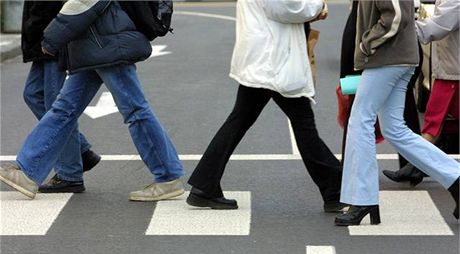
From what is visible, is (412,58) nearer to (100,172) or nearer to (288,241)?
(288,241)

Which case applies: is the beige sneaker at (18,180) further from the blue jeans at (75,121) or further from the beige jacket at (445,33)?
the beige jacket at (445,33)

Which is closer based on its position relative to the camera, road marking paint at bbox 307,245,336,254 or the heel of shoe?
road marking paint at bbox 307,245,336,254

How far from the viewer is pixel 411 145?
6547 millimetres

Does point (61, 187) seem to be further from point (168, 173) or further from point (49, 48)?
point (49, 48)

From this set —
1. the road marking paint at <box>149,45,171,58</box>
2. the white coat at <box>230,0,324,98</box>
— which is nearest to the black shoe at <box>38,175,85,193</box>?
the white coat at <box>230,0,324,98</box>

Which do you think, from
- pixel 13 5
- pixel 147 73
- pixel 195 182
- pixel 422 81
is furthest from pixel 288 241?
pixel 13 5

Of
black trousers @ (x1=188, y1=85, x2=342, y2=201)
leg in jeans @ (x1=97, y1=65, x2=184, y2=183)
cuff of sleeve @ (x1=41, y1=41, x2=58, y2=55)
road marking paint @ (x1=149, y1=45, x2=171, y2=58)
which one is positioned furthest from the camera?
road marking paint @ (x1=149, y1=45, x2=171, y2=58)

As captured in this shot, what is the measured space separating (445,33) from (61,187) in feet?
9.12

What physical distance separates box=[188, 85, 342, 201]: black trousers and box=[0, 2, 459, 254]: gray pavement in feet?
0.66

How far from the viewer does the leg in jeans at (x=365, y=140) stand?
253 inches

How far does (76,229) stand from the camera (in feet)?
21.5

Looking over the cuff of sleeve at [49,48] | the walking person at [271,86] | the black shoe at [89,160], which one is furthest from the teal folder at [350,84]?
the black shoe at [89,160]

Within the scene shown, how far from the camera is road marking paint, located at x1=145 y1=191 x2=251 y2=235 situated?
6473 mm

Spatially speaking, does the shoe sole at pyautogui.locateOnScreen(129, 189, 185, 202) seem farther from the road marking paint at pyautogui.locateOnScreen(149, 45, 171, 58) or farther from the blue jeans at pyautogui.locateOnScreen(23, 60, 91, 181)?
the road marking paint at pyautogui.locateOnScreen(149, 45, 171, 58)
